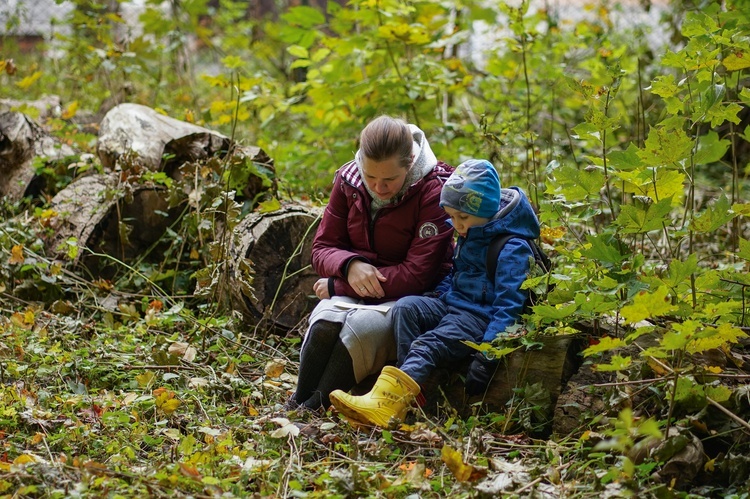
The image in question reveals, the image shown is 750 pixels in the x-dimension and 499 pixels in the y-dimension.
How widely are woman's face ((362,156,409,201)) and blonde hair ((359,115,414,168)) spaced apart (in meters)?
0.02

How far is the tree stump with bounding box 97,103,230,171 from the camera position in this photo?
509 centimetres

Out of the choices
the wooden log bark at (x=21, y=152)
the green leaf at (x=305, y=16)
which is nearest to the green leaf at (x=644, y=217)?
the green leaf at (x=305, y=16)

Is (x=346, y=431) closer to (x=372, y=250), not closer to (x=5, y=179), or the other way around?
(x=372, y=250)

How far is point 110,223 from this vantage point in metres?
4.91

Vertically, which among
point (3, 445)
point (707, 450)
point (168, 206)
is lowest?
point (3, 445)

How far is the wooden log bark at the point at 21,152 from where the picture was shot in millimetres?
5617

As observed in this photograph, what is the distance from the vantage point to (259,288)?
4344 mm

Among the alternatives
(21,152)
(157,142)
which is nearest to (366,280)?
(157,142)

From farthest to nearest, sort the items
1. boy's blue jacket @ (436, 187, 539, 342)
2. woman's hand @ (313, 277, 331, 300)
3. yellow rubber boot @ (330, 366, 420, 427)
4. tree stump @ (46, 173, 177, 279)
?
tree stump @ (46, 173, 177, 279), woman's hand @ (313, 277, 331, 300), boy's blue jacket @ (436, 187, 539, 342), yellow rubber boot @ (330, 366, 420, 427)

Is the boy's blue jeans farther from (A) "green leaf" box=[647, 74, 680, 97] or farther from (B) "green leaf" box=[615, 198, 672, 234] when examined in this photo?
(A) "green leaf" box=[647, 74, 680, 97]

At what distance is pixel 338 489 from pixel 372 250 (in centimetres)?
139

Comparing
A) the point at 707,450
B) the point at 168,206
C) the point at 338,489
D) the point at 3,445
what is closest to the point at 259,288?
the point at 168,206

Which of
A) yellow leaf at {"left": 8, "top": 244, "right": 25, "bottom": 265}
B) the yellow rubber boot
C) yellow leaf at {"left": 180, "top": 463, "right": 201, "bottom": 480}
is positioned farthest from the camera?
yellow leaf at {"left": 8, "top": 244, "right": 25, "bottom": 265}

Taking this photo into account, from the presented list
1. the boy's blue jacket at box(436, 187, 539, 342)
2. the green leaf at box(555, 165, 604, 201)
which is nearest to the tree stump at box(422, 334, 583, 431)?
the boy's blue jacket at box(436, 187, 539, 342)
